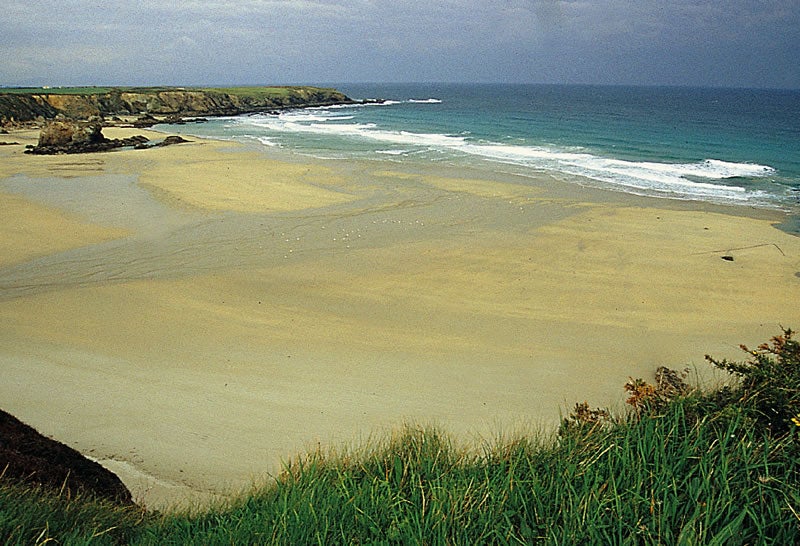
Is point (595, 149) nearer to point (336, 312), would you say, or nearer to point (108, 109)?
point (336, 312)

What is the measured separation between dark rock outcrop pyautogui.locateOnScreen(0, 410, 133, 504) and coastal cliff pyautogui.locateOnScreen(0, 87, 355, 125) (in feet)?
183

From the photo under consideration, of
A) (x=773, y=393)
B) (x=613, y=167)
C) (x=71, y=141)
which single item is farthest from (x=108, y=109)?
(x=773, y=393)

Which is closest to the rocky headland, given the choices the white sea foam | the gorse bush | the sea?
the sea

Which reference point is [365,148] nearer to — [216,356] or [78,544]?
[216,356]

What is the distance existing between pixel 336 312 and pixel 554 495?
857cm

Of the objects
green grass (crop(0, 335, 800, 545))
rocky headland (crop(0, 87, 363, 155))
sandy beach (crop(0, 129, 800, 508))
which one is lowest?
sandy beach (crop(0, 129, 800, 508))

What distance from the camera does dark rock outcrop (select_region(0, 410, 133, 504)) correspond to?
414cm

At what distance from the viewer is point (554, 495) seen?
2.81m

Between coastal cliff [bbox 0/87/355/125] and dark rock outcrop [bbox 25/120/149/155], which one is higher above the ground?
coastal cliff [bbox 0/87/355/125]

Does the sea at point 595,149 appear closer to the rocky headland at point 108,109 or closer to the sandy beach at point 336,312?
the sandy beach at point 336,312

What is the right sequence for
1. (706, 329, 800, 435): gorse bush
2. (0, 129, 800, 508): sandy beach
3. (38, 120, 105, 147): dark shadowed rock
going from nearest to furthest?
(706, 329, 800, 435): gorse bush, (0, 129, 800, 508): sandy beach, (38, 120, 105, 147): dark shadowed rock

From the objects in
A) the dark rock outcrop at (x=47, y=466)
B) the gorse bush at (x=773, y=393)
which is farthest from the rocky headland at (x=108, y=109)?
the gorse bush at (x=773, y=393)

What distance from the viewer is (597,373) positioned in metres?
8.82

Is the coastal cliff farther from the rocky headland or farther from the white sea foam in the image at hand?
the white sea foam
